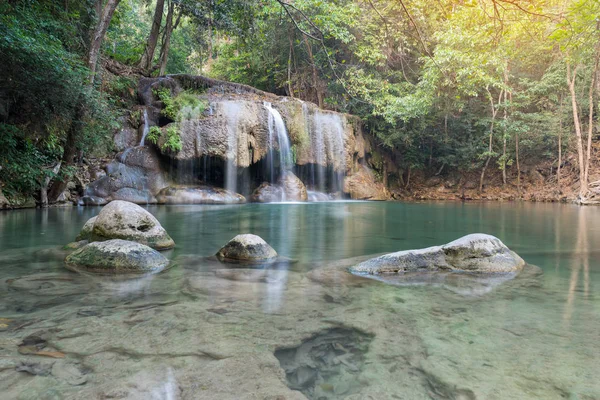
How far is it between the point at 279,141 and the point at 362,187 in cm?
539

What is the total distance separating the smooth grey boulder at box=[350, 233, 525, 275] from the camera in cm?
365

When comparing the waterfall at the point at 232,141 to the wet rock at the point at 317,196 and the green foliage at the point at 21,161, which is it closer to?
the wet rock at the point at 317,196

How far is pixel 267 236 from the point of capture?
6.21 meters

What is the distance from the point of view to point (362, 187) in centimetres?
1908

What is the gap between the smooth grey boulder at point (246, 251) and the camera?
4.18 m

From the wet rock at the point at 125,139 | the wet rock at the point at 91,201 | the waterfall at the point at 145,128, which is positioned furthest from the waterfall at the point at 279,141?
the wet rock at the point at 91,201

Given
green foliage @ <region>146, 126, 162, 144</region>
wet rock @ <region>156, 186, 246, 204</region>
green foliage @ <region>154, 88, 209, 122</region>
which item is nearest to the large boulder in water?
wet rock @ <region>156, 186, 246, 204</region>

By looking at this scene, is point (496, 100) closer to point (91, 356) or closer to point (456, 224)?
point (456, 224)

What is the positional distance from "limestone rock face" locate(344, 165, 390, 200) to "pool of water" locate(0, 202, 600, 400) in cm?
1508

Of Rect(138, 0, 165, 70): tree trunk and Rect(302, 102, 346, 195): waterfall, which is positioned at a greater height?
Rect(138, 0, 165, 70): tree trunk

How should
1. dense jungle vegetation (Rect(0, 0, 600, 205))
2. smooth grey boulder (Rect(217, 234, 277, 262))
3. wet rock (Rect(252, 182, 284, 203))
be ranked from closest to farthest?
smooth grey boulder (Rect(217, 234, 277, 262))
dense jungle vegetation (Rect(0, 0, 600, 205))
wet rock (Rect(252, 182, 284, 203))

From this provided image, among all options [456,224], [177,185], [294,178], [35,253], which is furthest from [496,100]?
[35,253]

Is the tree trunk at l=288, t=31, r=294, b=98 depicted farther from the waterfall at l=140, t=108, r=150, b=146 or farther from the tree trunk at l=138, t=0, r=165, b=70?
the waterfall at l=140, t=108, r=150, b=146

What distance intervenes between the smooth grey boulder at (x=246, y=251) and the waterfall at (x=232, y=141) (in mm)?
11056
